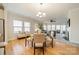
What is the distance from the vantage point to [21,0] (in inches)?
Result: 63.3

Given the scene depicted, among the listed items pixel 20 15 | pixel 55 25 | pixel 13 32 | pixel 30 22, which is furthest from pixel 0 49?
pixel 55 25

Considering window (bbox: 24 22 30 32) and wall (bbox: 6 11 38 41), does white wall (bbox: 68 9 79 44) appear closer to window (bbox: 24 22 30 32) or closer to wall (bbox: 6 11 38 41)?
wall (bbox: 6 11 38 41)

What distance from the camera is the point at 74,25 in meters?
7.47

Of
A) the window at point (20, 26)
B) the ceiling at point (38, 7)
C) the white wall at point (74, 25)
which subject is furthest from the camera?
the window at point (20, 26)

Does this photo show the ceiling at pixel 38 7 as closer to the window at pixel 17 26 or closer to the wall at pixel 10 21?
the wall at pixel 10 21

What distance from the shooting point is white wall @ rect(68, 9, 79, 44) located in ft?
23.9

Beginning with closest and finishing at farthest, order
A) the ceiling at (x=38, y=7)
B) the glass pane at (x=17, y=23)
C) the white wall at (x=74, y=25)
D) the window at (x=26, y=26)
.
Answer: the ceiling at (x=38, y=7) < the white wall at (x=74, y=25) < the glass pane at (x=17, y=23) < the window at (x=26, y=26)

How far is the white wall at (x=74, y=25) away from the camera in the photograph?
7.28 meters

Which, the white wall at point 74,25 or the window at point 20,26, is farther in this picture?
the window at point 20,26

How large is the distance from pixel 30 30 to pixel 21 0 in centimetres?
741

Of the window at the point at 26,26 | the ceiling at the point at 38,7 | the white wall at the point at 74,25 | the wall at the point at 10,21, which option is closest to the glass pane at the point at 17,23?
the wall at the point at 10,21

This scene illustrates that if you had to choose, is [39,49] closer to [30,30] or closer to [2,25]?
[2,25]

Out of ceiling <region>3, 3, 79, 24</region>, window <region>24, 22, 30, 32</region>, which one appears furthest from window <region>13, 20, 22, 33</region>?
ceiling <region>3, 3, 79, 24</region>

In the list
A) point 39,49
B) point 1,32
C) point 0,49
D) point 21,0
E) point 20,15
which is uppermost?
point 20,15
